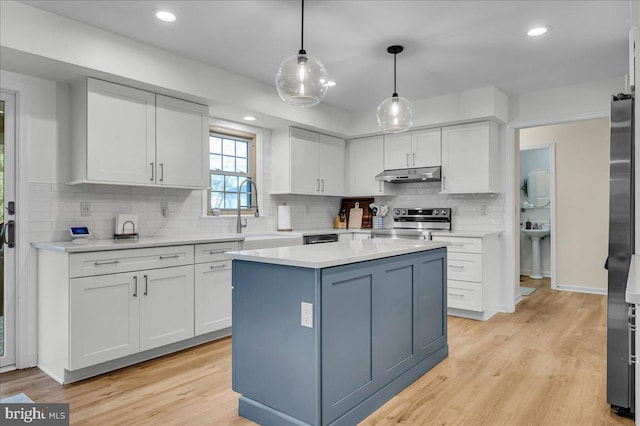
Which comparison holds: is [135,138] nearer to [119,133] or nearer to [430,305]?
[119,133]

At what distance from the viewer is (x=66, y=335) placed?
277cm

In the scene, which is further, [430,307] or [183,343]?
[183,343]

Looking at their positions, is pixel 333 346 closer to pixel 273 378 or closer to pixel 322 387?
pixel 322 387

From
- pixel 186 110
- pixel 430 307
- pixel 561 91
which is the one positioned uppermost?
pixel 561 91

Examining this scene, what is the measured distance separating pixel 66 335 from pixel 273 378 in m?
1.56

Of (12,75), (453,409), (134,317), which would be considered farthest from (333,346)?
(12,75)

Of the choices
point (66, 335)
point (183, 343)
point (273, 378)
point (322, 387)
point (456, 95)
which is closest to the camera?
point (322, 387)

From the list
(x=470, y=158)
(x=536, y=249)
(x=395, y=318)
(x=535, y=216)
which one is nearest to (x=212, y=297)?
(x=395, y=318)

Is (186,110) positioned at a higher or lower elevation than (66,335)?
higher

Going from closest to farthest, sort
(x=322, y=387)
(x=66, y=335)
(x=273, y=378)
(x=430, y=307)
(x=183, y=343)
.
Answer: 1. (x=322, y=387)
2. (x=273, y=378)
3. (x=66, y=335)
4. (x=430, y=307)
5. (x=183, y=343)

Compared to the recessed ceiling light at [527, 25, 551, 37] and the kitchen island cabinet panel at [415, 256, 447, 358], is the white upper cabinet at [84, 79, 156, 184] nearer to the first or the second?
the kitchen island cabinet panel at [415, 256, 447, 358]

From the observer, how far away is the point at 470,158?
4715mm

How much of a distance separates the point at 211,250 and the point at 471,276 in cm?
273

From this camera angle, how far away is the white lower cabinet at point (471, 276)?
4.38 metres
